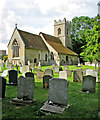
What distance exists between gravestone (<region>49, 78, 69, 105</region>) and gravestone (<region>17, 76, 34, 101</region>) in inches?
36.3

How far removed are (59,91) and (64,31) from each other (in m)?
34.2

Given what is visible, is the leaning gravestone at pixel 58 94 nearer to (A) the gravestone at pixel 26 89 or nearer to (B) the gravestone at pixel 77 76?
(A) the gravestone at pixel 26 89

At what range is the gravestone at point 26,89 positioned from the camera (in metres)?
5.36

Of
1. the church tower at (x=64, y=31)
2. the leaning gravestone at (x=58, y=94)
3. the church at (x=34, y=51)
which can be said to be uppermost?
the church tower at (x=64, y=31)

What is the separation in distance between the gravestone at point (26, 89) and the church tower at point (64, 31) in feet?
108

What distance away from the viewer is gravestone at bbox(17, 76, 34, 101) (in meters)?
5.36

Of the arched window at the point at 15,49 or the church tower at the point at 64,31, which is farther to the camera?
the church tower at the point at 64,31

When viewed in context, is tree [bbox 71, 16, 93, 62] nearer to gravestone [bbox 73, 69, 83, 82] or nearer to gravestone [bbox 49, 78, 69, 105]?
gravestone [bbox 73, 69, 83, 82]

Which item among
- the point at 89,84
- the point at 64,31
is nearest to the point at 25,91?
the point at 89,84

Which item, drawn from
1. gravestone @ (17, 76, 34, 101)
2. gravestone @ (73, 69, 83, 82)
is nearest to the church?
gravestone @ (73, 69, 83, 82)

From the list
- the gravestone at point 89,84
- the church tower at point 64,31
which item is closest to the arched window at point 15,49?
the church tower at point 64,31

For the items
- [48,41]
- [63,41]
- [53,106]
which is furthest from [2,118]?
[63,41]

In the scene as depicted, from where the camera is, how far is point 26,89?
5.45 m

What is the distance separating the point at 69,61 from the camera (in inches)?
1335
